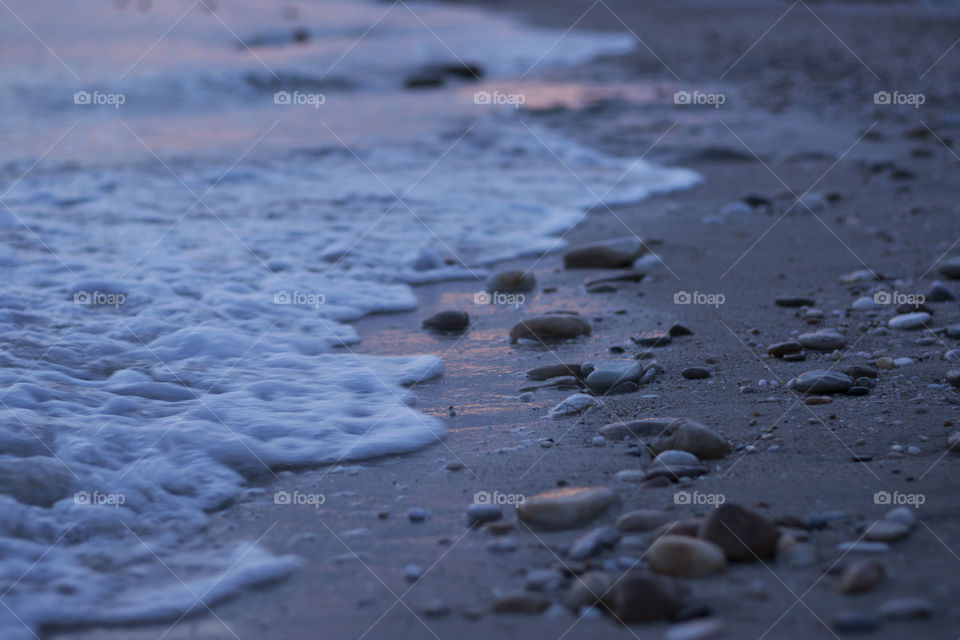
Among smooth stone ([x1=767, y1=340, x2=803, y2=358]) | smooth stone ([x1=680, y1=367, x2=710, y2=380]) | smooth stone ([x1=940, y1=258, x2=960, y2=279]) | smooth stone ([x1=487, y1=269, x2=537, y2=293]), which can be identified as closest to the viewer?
smooth stone ([x1=680, y1=367, x2=710, y2=380])

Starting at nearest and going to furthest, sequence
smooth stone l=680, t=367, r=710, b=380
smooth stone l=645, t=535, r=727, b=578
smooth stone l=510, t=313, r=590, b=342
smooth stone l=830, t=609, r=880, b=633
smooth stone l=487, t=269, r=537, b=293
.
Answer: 1. smooth stone l=830, t=609, r=880, b=633
2. smooth stone l=645, t=535, r=727, b=578
3. smooth stone l=680, t=367, r=710, b=380
4. smooth stone l=510, t=313, r=590, b=342
5. smooth stone l=487, t=269, r=537, b=293

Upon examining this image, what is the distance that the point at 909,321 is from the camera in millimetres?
3604

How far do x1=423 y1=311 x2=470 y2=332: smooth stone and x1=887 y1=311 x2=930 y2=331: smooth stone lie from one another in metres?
1.80

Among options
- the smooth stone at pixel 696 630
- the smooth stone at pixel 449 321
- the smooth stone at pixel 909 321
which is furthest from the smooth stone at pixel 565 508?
the smooth stone at pixel 909 321

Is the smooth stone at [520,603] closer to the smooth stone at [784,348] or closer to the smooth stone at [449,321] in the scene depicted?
the smooth stone at [784,348]

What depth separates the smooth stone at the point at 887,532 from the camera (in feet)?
6.70

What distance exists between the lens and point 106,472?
8.43 feet

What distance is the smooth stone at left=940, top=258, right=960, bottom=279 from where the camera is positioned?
420cm

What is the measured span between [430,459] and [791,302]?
6.86ft

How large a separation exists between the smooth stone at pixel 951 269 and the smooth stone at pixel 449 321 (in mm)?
2316

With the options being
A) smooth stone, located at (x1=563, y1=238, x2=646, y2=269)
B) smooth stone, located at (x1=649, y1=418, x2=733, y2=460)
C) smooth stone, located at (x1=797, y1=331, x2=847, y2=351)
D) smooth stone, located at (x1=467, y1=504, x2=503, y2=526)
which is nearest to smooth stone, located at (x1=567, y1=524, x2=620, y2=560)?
smooth stone, located at (x1=467, y1=504, x2=503, y2=526)

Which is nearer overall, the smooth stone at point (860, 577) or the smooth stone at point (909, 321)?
the smooth stone at point (860, 577)

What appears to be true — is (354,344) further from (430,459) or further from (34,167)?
(34,167)

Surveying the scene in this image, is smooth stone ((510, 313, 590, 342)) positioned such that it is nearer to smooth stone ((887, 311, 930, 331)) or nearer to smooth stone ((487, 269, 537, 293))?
smooth stone ((487, 269, 537, 293))
